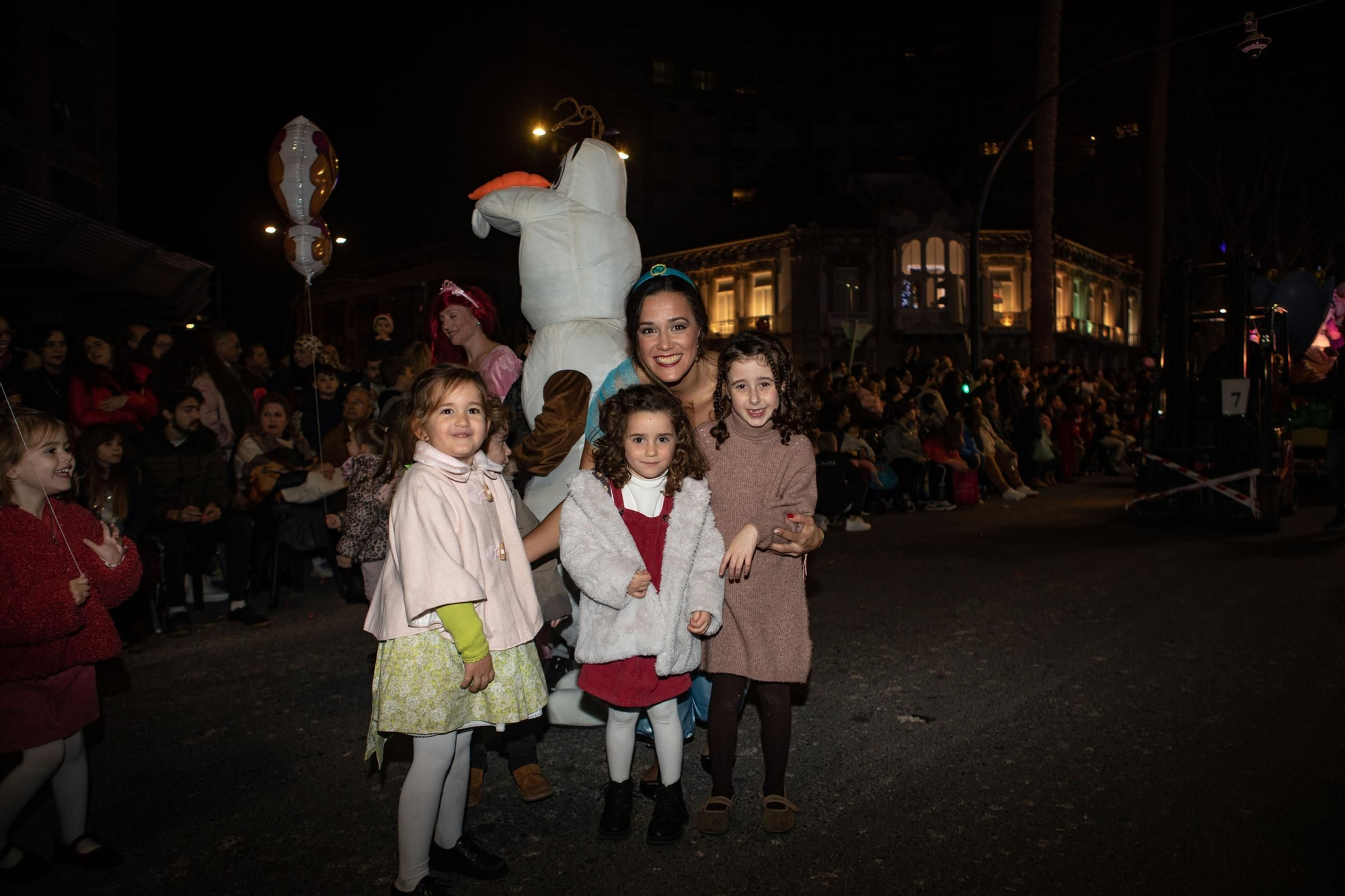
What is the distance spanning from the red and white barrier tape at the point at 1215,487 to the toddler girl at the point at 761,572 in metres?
7.77

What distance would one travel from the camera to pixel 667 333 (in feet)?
11.0

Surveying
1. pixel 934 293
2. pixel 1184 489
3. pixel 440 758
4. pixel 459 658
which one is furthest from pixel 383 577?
pixel 934 293

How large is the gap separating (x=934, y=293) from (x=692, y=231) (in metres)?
10.5

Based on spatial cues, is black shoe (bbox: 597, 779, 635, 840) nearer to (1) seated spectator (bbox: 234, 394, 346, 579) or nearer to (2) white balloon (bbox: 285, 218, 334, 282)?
(1) seated spectator (bbox: 234, 394, 346, 579)

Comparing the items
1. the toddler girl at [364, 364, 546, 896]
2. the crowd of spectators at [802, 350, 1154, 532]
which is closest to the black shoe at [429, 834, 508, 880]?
the toddler girl at [364, 364, 546, 896]

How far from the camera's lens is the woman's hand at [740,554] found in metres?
2.95

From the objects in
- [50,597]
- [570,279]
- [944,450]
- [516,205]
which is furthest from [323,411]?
[944,450]

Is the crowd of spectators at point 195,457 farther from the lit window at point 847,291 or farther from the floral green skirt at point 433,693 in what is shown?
the lit window at point 847,291

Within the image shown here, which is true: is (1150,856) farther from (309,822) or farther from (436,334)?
(436,334)

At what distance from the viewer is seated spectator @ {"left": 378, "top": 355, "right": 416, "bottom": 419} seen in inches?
248

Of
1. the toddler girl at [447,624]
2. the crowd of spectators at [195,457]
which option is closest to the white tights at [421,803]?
the toddler girl at [447,624]

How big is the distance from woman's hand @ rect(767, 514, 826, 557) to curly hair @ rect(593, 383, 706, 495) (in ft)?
1.07

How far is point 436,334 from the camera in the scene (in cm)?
445

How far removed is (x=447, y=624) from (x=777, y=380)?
1340 millimetres
